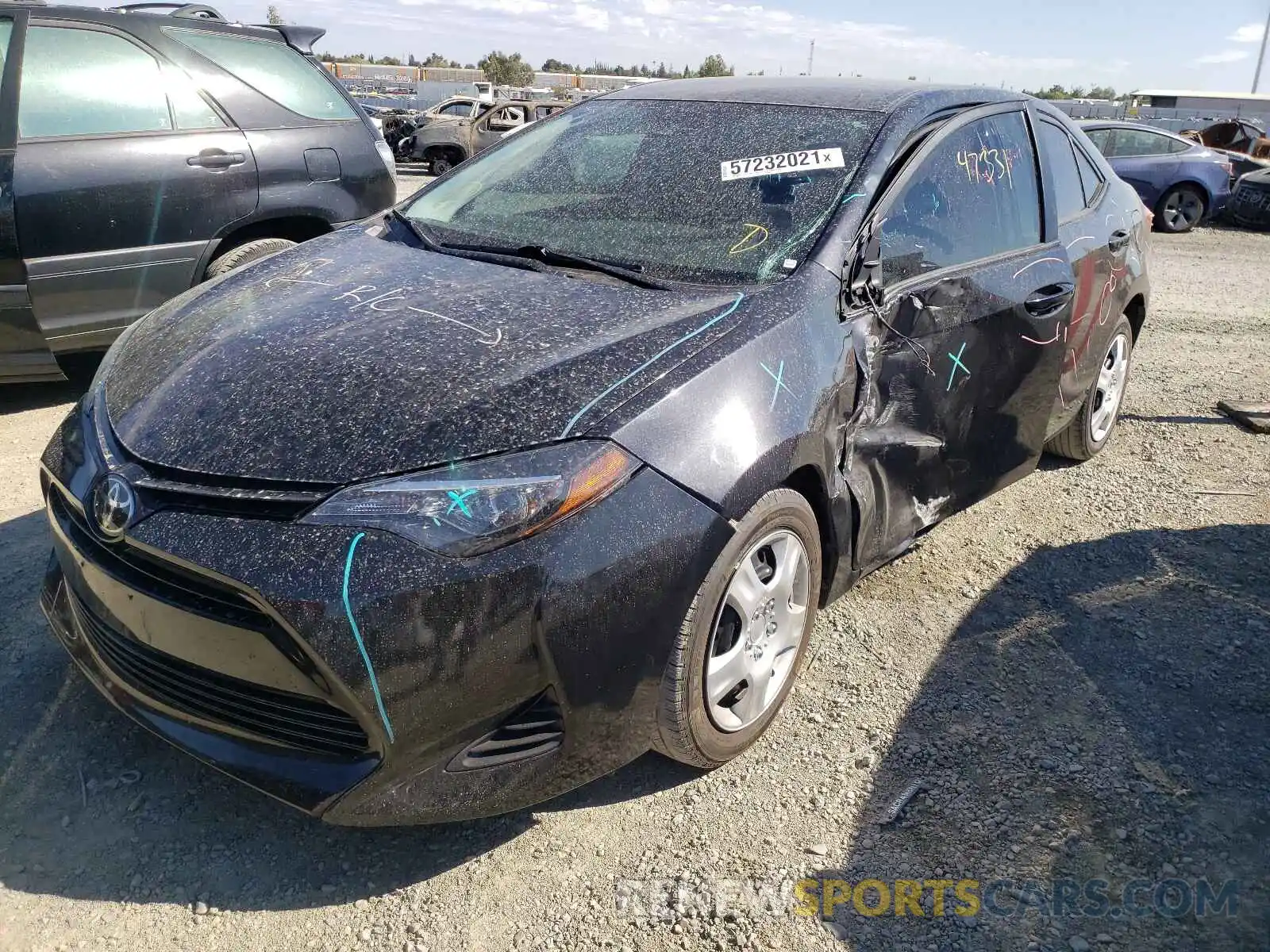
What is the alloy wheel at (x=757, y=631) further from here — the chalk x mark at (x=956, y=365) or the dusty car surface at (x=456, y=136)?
the dusty car surface at (x=456, y=136)

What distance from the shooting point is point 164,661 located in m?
2.10

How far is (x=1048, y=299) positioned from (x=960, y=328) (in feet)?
2.12

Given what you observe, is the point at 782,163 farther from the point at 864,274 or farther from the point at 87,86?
the point at 87,86

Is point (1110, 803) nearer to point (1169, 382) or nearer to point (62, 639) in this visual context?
point (62, 639)

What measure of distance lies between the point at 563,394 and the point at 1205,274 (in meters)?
10.7

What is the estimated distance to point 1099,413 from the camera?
15.1ft

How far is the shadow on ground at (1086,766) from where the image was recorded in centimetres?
211

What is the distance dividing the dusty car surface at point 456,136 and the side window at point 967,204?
16459 mm

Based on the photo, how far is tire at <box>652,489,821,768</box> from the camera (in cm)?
218

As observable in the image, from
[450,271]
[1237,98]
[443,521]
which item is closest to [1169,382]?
[450,271]

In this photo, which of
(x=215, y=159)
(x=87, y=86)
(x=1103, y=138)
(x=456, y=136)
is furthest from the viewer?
(x=456, y=136)

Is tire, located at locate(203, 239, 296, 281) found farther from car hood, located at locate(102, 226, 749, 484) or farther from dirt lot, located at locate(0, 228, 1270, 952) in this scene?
car hood, located at locate(102, 226, 749, 484)

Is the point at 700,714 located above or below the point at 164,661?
below

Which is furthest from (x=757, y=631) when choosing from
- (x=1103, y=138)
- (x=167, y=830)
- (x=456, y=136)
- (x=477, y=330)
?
(x=456, y=136)
